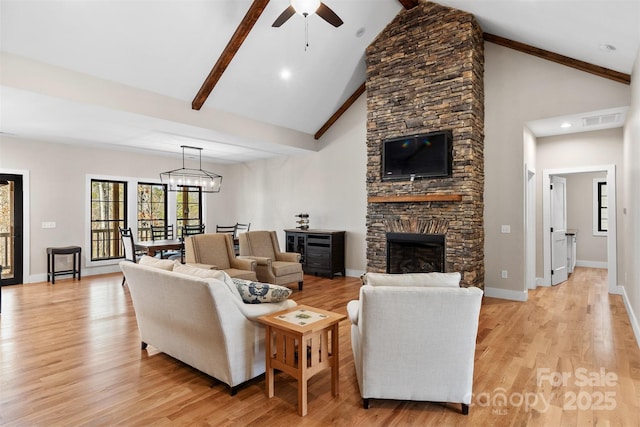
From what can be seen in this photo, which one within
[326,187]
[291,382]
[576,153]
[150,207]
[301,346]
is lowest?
[291,382]

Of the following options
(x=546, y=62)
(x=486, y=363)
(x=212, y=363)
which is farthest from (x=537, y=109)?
(x=212, y=363)

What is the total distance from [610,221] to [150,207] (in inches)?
362

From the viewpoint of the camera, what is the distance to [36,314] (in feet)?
15.1

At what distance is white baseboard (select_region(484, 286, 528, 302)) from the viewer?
534 cm

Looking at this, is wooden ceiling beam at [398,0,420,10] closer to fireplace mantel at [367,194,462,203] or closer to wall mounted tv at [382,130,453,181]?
wall mounted tv at [382,130,453,181]

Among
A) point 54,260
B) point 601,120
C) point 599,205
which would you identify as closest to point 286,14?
point 601,120

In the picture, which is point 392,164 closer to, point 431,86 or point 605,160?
point 431,86

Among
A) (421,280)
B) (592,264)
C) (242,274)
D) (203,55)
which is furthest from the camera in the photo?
(592,264)

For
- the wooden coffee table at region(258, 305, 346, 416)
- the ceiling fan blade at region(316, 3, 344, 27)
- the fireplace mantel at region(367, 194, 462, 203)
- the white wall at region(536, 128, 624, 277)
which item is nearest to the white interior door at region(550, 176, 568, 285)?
the white wall at region(536, 128, 624, 277)

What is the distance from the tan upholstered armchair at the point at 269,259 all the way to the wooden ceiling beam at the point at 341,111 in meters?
2.62

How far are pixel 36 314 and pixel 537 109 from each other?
7447 mm

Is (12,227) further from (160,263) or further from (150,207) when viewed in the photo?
(160,263)

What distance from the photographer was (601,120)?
5.23 metres

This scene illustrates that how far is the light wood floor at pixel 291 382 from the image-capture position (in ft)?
7.66
